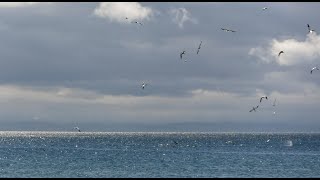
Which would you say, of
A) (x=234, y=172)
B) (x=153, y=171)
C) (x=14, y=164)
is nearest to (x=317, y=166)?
(x=234, y=172)

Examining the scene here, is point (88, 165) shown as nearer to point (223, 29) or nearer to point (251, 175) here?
point (251, 175)

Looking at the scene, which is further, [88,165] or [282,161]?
[282,161]

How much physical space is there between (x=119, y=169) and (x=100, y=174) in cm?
1056

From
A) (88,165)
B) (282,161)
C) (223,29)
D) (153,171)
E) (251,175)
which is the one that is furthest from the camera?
(282,161)

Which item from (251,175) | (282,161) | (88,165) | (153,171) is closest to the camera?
(251,175)

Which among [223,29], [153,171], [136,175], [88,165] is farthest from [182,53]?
[88,165]

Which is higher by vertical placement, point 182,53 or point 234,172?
point 182,53

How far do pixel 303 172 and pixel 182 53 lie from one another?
174ft

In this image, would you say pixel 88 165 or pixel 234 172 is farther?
pixel 88 165

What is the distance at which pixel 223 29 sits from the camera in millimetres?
50438

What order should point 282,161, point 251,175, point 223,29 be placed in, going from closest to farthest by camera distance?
point 223,29, point 251,175, point 282,161

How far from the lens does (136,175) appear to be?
294 feet

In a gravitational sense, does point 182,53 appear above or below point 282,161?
above

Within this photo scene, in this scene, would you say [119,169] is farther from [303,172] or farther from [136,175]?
[303,172]
